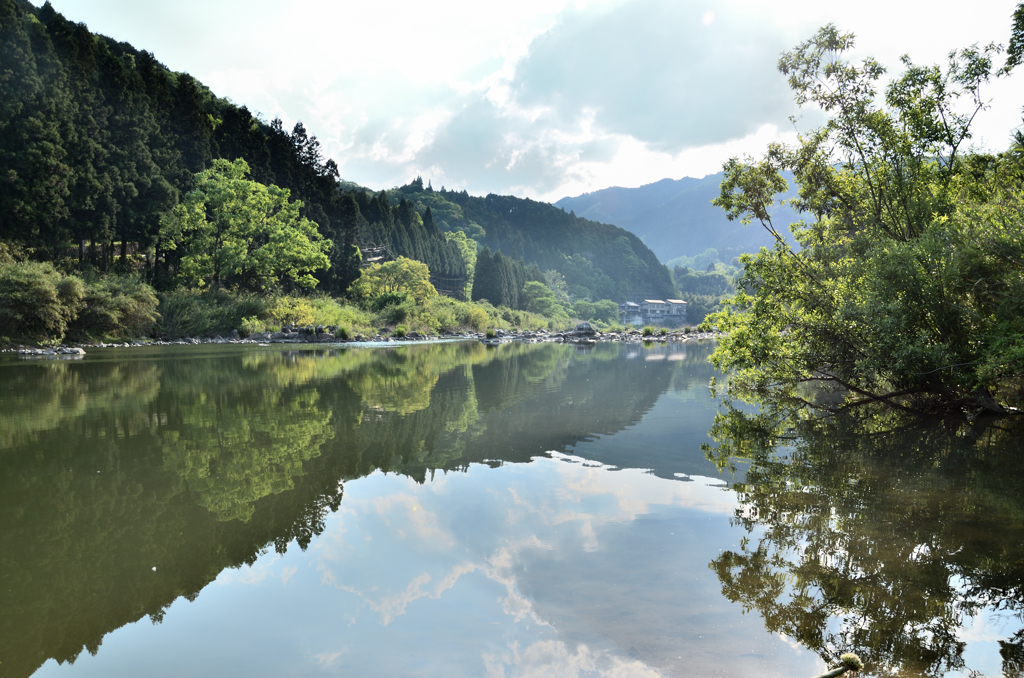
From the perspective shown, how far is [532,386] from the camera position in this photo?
48.8 feet

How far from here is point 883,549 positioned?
161 inches

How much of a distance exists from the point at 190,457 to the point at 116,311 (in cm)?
2282

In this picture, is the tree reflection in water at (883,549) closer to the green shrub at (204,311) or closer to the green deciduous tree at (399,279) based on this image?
the green shrub at (204,311)

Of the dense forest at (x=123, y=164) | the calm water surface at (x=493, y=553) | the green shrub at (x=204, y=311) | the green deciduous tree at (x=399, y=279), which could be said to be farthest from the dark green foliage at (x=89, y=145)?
the calm water surface at (x=493, y=553)

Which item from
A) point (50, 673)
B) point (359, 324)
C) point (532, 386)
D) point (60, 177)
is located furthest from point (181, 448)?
point (359, 324)

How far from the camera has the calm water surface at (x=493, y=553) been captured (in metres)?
2.97

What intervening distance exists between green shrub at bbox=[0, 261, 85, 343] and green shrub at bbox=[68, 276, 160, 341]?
1.25 metres

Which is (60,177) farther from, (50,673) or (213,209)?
(50,673)

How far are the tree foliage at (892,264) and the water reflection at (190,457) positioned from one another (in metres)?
3.18

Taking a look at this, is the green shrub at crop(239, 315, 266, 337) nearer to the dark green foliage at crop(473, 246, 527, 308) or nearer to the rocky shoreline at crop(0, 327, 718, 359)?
the rocky shoreline at crop(0, 327, 718, 359)

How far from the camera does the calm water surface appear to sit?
2.97m

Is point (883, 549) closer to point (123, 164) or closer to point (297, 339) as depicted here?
point (297, 339)

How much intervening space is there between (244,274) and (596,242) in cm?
12051

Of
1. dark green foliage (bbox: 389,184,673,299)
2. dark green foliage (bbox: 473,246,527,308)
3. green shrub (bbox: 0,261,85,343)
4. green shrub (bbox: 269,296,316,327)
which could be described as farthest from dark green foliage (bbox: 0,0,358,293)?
dark green foliage (bbox: 389,184,673,299)
